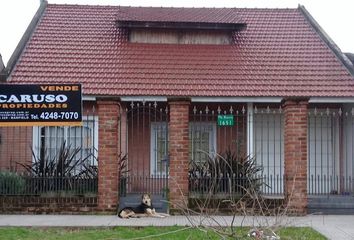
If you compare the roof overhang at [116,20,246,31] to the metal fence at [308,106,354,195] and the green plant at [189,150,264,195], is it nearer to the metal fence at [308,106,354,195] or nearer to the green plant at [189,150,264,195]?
the metal fence at [308,106,354,195]

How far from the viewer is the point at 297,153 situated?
13.7 m

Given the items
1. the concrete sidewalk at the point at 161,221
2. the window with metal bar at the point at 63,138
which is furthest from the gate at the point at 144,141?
the concrete sidewalk at the point at 161,221

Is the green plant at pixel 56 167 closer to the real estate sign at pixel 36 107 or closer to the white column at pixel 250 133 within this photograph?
the real estate sign at pixel 36 107

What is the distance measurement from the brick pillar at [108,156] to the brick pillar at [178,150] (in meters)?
1.33

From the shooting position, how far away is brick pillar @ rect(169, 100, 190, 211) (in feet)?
44.5

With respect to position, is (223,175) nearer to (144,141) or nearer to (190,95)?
(190,95)

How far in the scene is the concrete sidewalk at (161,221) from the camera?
38.0ft

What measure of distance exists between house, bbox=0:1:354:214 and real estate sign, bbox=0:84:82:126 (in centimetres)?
96

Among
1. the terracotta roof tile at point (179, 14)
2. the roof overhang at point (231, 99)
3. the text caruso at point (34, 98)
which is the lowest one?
the text caruso at point (34, 98)

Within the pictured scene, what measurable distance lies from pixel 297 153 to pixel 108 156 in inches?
177

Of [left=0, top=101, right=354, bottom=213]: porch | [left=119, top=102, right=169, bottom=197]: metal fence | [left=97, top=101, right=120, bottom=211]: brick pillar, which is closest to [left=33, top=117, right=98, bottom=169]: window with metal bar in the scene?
[left=0, top=101, right=354, bottom=213]: porch

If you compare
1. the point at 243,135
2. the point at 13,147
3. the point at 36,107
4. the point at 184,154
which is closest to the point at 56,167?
the point at 36,107

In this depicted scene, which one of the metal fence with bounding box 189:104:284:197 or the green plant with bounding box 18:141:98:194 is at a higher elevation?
the metal fence with bounding box 189:104:284:197

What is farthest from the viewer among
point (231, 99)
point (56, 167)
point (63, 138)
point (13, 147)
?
point (63, 138)
